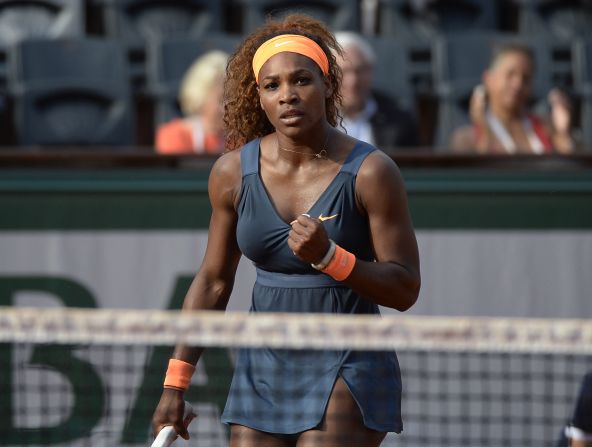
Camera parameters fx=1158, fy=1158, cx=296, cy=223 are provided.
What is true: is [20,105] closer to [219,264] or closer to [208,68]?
[208,68]

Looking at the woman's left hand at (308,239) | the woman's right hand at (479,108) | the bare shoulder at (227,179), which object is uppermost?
the woman's right hand at (479,108)

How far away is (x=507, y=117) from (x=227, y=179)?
3314 mm

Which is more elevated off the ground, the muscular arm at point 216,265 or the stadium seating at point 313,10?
the stadium seating at point 313,10

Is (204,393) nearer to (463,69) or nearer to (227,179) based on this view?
(227,179)

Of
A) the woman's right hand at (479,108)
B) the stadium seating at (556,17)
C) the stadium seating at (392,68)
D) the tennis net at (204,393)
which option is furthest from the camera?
the stadium seating at (556,17)

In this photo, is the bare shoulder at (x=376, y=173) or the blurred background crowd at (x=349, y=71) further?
the blurred background crowd at (x=349, y=71)

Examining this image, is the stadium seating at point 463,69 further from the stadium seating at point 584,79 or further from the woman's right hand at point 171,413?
the woman's right hand at point 171,413

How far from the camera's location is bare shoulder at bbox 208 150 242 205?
3.37 m

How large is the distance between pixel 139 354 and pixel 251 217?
7.62 feet

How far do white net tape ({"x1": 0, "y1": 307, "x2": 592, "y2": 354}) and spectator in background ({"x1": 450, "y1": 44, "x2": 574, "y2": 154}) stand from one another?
3.26 meters

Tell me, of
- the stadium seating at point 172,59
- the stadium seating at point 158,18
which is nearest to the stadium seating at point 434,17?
the stadium seating at point 158,18

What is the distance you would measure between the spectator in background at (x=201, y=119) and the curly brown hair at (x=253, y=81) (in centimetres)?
243

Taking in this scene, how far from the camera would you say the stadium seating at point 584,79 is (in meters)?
7.65

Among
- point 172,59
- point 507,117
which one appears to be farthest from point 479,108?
point 172,59
